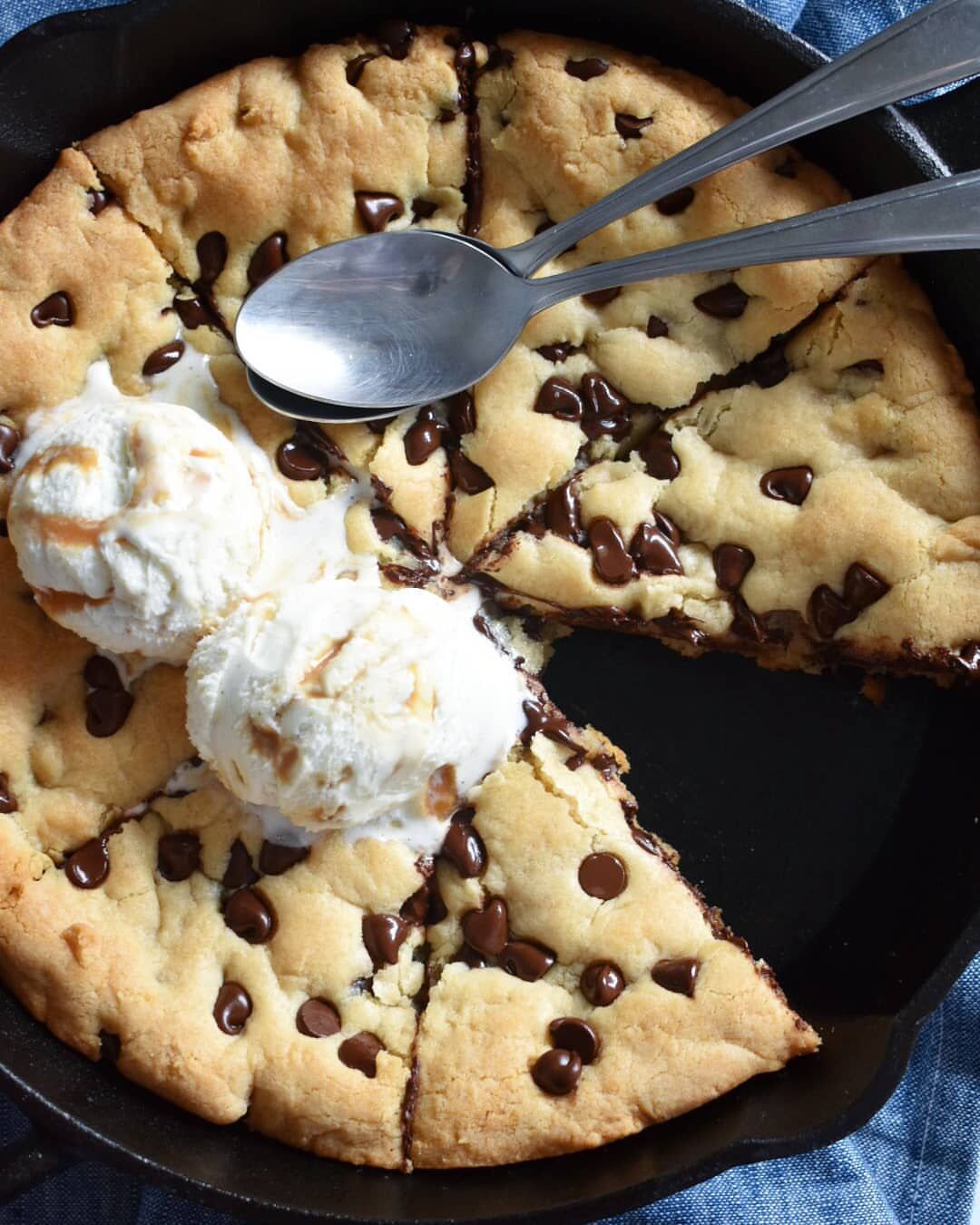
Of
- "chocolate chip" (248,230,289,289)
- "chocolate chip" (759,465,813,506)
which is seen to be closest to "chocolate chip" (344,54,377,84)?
"chocolate chip" (248,230,289,289)

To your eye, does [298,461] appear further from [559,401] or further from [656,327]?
[656,327]

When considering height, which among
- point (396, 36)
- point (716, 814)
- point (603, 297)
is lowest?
point (716, 814)

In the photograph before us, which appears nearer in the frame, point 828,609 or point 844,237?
point 844,237


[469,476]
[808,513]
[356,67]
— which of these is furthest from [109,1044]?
[356,67]

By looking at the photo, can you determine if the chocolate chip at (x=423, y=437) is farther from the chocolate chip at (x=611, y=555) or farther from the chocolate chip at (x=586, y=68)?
the chocolate chip at (x=586, y=68)

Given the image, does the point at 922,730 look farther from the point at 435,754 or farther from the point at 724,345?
the point at 435,754

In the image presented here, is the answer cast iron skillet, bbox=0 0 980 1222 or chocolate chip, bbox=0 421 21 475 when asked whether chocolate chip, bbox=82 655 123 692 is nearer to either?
chocolate chip, bbox=0 421 21 475
